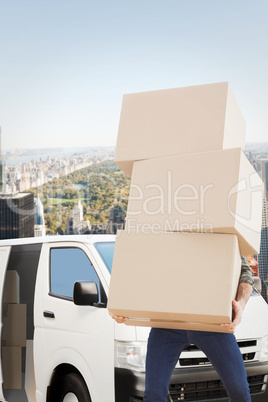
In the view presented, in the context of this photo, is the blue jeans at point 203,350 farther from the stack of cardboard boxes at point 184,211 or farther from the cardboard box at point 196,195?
the cardboard box at point 196,195

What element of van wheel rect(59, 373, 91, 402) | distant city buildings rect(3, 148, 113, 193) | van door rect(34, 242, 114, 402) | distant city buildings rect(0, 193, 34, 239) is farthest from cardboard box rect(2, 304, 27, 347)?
distant city buildings rect(0, 193, 34, 239)

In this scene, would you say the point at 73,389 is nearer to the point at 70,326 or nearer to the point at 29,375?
the point at 70,326

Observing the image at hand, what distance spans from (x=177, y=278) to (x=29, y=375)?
2288 mm

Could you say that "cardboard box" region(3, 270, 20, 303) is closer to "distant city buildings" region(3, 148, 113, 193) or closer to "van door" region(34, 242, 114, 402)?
"van door" region(34, 242, 114, 402)

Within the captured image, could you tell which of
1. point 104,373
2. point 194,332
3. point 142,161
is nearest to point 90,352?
point 104,373

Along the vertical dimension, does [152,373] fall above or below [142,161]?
below

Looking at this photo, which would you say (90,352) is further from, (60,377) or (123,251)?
(123,251)

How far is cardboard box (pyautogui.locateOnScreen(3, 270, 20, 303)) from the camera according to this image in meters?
4.59

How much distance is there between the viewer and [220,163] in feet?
7.58

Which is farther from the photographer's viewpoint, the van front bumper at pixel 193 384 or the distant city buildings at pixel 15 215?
the distant city buildings at pixel 15 215

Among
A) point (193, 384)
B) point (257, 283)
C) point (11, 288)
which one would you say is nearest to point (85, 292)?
point (193, 384)

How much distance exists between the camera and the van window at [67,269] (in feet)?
12.3

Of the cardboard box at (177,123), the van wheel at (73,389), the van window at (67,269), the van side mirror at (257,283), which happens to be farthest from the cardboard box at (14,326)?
the cardboard box at (177,123)

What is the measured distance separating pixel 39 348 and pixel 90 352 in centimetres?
67
